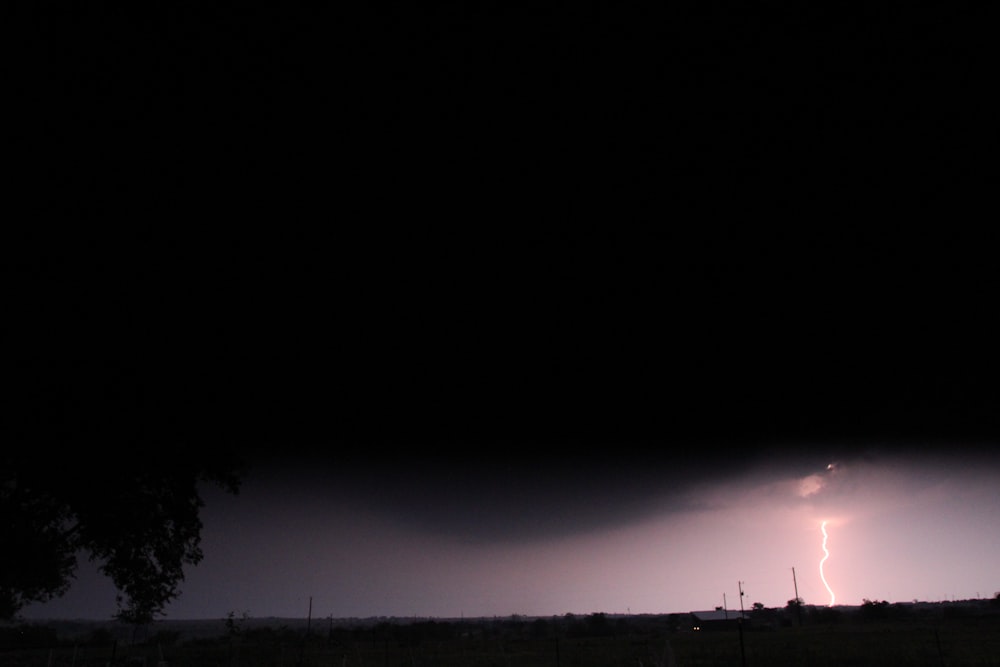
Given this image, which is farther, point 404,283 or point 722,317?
point 722,317

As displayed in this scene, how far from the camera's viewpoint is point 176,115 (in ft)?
24.4

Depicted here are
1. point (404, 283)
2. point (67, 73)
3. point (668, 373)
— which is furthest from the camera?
point (668, 373)

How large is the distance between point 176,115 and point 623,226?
594 centimetres

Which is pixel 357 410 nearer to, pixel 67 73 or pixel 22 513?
pixel 22 513

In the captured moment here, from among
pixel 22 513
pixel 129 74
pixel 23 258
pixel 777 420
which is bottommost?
pixel 22 513

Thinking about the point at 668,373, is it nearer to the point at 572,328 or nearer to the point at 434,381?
the point at 572,328

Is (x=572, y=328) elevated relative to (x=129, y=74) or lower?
lower

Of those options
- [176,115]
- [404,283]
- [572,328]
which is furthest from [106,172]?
[572,328]

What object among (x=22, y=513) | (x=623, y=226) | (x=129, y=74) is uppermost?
(x=129, y=74)

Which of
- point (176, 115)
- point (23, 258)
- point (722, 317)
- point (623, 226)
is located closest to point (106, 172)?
point (176, 115)

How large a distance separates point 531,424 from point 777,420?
559cm

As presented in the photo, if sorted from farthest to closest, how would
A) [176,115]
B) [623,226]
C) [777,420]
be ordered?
1. [777,420]
2. [623,226]
3. [176,115]

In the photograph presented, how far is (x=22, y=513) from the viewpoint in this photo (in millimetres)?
11992

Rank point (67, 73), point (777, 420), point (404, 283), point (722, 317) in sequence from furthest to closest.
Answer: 1. point (777, 420)
2. point (722, 317)
3. point (404, 283)
4. point (67, 73)
